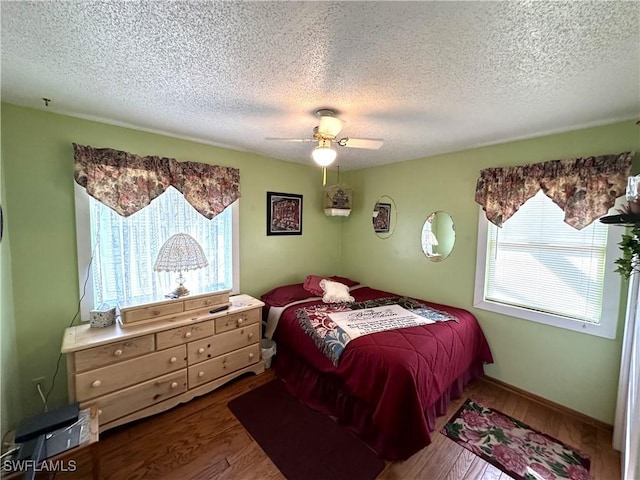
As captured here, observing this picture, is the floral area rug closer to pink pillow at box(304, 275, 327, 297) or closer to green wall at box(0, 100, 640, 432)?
green wall at box(0, 100, 640, 432)

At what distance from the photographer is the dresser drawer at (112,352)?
1.74 m

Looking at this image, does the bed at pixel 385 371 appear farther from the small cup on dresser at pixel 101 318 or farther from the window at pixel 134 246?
the small cup on dresser at pixel 101 318

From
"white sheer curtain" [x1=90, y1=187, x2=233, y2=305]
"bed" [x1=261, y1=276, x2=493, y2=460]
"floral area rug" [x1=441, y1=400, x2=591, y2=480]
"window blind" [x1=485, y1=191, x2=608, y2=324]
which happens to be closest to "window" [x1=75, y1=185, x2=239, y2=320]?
"white sheer curtain" [x1=90, y1=187, x2=233, y2=305]

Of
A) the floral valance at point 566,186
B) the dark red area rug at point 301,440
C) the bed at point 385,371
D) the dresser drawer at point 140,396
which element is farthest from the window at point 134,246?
the floral valance at point 566,186

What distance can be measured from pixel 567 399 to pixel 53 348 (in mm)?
4164

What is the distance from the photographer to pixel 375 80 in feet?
4.74

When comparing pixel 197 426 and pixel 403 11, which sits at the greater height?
pixel 403 11

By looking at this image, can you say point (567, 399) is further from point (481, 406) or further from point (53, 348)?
point (53, 348)

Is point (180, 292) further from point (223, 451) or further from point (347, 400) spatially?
point (347, 400)

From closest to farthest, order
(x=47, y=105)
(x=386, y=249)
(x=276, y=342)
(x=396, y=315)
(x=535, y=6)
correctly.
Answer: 1. (x=535, y=6)
2. (x=47, y=105)
3. (x=396, y=315)
4. (x=276, y=342)
5. (x=386, y=249)

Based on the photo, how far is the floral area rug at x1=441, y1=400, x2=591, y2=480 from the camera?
65.2 inches

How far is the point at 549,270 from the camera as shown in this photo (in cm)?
226

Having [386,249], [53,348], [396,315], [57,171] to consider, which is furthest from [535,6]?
[53,348]

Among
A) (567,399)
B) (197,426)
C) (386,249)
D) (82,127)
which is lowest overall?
(197,426)
